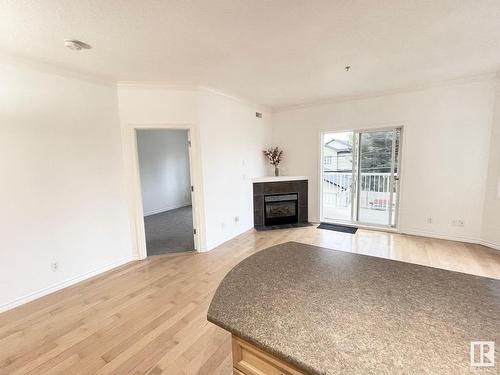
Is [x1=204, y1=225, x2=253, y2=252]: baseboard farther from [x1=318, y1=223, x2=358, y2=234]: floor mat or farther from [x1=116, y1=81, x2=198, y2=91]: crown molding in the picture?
[x1=116, y1=81, x2=198, y2=91]: crown molding

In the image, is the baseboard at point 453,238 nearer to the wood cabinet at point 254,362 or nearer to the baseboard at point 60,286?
the wood cabinet at point 254,362

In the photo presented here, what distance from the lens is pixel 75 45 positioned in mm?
2166

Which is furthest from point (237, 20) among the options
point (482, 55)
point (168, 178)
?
point (168, 178)

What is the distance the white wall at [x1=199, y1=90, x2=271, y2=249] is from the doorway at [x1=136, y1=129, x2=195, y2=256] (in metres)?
1.00

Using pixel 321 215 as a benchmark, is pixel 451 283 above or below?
above

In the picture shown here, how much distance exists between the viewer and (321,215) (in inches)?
206

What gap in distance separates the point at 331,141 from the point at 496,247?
3.09 m

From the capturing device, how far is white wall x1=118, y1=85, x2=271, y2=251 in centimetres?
336

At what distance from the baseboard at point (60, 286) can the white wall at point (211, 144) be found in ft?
1.06

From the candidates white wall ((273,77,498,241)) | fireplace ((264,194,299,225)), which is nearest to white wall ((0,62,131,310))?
fireplace ((264,194,299,225))

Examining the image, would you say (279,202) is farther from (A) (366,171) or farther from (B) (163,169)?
(B) (163,169)

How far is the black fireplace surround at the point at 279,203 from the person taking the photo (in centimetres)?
495

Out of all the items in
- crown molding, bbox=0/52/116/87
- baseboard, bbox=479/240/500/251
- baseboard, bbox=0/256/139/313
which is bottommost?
baseboard, bbox=0/256/139/313

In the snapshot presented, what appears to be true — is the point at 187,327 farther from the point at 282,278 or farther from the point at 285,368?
the point at 285,368
